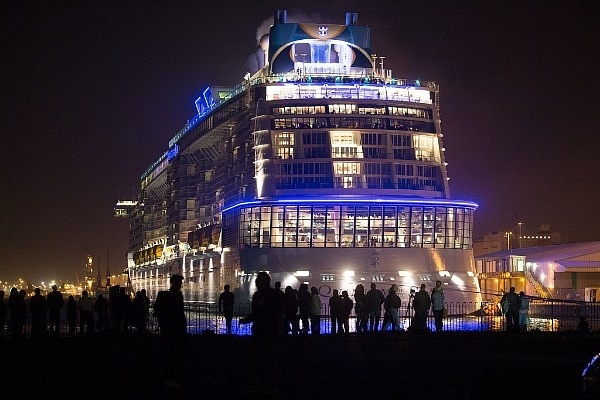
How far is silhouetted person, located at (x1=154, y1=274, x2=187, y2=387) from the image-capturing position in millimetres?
19078

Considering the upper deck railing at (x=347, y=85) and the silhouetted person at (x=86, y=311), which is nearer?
the silhouetted person at (x=86, y=311)

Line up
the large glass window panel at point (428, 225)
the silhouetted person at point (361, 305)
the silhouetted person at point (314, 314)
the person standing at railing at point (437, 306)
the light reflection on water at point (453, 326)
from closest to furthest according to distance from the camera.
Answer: the silhouetted person at point (314, 314) → the silhouetted person at point (361, 305) → the person standing at railing at point (437, 306) → the light reflection on water at point (453, 326) → the large glass window panel at point (428, 225)

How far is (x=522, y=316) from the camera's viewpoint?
139 feet

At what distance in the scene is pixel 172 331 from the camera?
62.9 ft

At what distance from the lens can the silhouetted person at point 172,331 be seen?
19078 millimetres

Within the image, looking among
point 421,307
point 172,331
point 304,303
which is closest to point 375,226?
point 421,307

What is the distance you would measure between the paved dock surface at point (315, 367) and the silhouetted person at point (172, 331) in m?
0.42

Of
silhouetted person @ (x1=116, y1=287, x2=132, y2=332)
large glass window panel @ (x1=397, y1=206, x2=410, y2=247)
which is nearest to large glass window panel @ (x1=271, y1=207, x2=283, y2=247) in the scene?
large glass window panel @ (x1=397, y1=206, x2=410, y2=247)

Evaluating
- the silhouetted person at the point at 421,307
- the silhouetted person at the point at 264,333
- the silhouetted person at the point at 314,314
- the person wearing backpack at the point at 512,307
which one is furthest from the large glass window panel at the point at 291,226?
the silhouetted person at the point at 264,333

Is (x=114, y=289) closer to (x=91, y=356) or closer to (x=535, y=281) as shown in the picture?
(x=91, y=356)

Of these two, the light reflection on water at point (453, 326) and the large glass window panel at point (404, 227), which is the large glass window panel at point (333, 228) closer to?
the large glass window panel at point (404, 227)

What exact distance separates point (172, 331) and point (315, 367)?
6.11m

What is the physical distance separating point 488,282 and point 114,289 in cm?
7105

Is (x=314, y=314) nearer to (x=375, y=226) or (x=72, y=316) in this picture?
(x=72, y=316)
